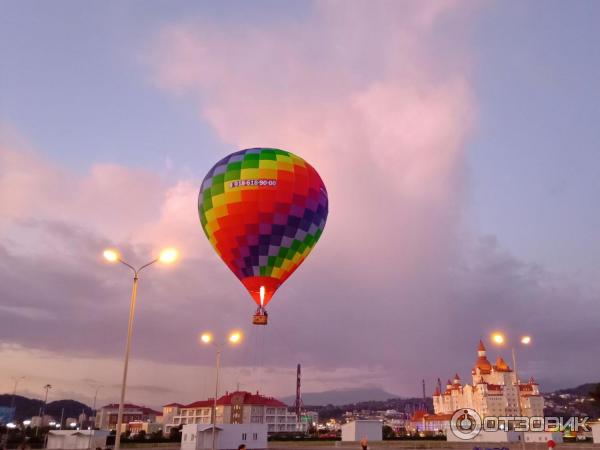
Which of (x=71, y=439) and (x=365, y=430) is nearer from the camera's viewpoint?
(x=71, y=439)

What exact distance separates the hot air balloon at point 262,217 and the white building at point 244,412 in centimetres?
11952

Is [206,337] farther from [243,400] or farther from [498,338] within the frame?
[243,400]

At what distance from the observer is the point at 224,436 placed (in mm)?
71812

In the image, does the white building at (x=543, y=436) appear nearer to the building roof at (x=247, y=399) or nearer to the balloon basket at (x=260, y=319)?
the balloon basket at (x=260, y=319)

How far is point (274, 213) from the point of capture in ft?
136

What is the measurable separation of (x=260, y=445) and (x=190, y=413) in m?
102

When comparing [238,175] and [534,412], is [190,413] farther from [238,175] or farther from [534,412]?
[238,175]

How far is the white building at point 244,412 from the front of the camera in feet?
509

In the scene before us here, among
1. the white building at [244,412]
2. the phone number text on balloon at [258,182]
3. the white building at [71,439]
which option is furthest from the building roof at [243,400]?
the phone number text on balloon at [258,182]

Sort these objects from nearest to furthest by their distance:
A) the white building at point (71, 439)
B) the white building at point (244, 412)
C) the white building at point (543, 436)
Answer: the white building at point (543, 436) → the white building at point (71, 439) → the white building at point (244, 412)

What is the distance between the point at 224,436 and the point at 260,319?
39013mm

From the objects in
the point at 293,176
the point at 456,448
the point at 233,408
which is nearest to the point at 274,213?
the point at 293,176

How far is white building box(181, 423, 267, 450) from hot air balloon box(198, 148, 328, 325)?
35.1 m

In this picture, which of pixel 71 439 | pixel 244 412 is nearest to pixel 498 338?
pixel 71 439
